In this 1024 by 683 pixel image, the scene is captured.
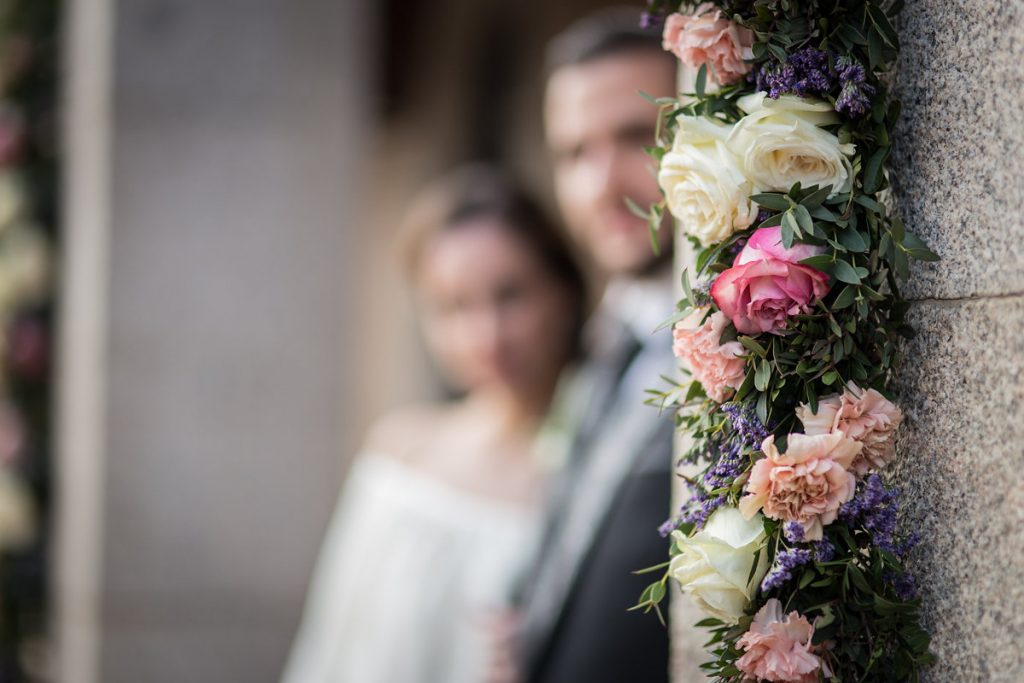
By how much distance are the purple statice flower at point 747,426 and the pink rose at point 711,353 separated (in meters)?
0.03

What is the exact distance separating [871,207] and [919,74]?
188 mm

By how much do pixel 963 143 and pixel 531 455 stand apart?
9.04 ft

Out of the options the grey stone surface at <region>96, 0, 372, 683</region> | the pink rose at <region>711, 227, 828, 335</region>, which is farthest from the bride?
the pink rose at <region>711, 227, 828, 335</region>

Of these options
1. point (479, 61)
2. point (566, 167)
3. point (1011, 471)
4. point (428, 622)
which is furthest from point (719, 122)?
point (479, 61)

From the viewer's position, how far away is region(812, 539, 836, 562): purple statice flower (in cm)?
137

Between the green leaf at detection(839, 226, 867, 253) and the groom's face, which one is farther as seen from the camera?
the groom's face

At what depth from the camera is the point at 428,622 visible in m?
3.80

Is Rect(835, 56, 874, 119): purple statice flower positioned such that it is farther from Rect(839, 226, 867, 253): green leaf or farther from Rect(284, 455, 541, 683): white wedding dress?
Rect(284, 455, 541, 683): white wedding dress

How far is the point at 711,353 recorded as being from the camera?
1.44 m

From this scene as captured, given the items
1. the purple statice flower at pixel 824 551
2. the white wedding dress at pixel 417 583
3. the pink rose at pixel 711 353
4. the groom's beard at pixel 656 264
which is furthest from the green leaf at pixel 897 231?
the white wedding dress at pixel 417 583

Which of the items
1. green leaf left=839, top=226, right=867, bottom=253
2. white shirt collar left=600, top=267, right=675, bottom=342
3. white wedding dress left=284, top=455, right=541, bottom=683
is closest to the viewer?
green leaf left=839, top=226, right=867, bottom=253

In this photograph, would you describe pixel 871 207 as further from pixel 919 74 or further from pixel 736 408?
pixel 736 408

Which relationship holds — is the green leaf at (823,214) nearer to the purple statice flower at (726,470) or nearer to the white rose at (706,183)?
the white rose at (706,183)

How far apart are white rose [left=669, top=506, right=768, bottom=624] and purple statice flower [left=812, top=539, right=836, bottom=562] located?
2.7 inches
